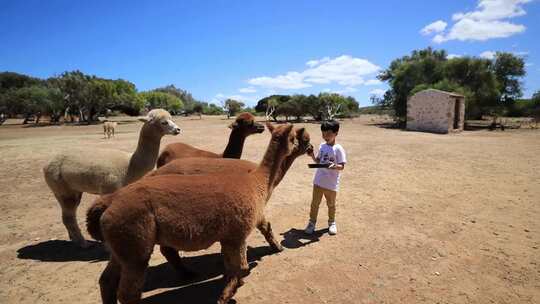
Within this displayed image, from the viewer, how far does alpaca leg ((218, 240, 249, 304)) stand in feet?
10.7

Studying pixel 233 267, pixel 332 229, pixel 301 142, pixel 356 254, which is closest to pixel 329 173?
pixel 332 229

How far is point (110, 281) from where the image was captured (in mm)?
3064

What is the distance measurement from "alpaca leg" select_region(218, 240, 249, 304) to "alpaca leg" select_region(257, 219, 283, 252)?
124cm

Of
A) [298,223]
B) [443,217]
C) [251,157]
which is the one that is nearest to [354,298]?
[298,223]

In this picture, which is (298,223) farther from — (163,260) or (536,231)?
(536,231)

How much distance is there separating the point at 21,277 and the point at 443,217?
7.04 meters

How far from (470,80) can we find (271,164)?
39137 millimetres

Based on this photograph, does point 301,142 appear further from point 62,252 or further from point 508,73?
point 508,73

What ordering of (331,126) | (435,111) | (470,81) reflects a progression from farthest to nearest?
(470,81) < (435,111) < (331,126)

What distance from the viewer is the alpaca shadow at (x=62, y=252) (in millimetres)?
4723

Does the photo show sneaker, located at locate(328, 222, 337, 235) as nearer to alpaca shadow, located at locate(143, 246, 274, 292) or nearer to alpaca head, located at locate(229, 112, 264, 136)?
alpaca shadow, located at locate(143, 246, 274, 292)

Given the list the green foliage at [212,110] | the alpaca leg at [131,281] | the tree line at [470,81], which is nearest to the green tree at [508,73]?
the tree line at [470,81]

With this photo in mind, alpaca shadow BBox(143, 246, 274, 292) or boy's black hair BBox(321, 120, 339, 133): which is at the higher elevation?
boy's black hair BBox(321, 120, 339, 133)

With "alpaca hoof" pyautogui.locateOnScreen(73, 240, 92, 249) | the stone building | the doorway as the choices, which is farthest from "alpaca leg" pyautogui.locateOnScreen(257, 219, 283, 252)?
the doorway
